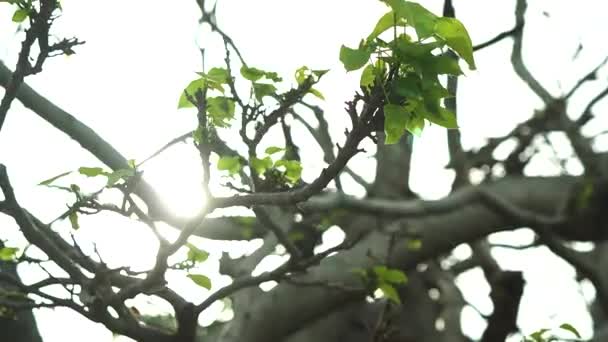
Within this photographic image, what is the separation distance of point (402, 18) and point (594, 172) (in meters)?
4.10

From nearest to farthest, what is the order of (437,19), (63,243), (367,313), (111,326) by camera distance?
(437,19) → (111,326) → (63,243) → (367,313)

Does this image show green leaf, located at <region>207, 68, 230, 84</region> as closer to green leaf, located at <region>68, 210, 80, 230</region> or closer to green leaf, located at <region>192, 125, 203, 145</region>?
green leaf, located at <region>192, 125, 203, 145</region>

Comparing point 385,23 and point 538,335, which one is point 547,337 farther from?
point 385,23

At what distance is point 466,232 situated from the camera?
4.48 metres

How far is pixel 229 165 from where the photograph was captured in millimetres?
2271

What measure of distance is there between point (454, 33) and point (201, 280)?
4.65 feet

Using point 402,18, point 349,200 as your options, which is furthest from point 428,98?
point 349,200

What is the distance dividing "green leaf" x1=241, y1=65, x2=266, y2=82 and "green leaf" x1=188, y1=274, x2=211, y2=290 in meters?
0.76

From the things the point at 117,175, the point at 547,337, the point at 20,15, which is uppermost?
the point at 20,15

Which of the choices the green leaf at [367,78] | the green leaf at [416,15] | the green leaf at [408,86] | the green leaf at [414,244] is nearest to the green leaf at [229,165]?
the green leaf at [367,78]

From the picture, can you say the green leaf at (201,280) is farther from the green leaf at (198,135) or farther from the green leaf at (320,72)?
the green leaf at (320,72)

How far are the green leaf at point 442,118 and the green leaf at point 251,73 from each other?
0.73 meters

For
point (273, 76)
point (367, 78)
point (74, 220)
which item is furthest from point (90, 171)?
point (367, 78)

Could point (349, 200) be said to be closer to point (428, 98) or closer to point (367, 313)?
point (367, 313)
